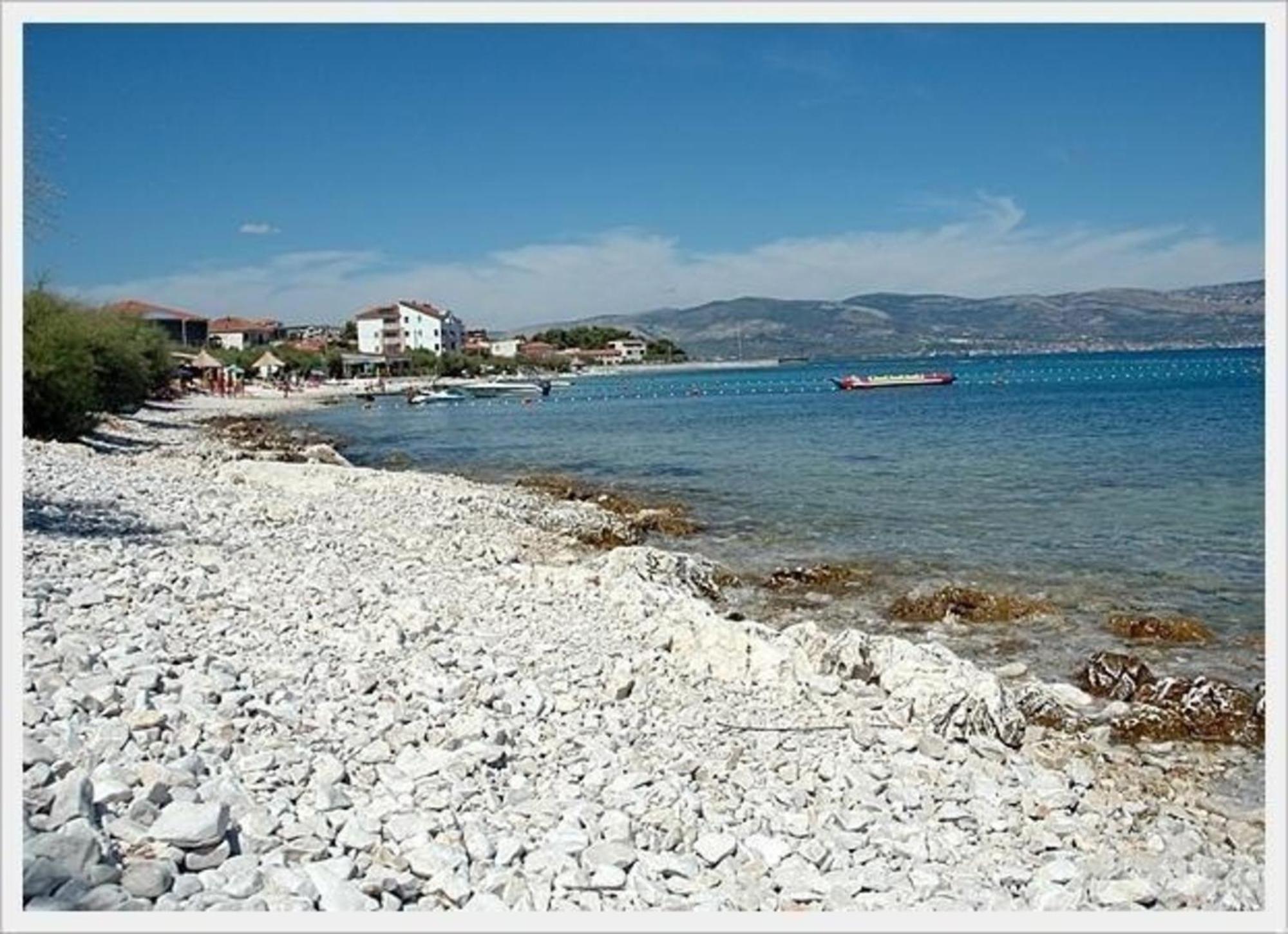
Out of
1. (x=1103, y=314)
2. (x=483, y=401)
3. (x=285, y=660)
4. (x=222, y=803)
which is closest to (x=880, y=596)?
(x=285, y=660)

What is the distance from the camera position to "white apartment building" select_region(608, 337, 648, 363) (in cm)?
18325

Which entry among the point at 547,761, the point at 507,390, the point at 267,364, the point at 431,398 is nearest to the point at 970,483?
the point at 547,761

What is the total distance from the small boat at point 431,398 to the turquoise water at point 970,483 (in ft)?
35.2

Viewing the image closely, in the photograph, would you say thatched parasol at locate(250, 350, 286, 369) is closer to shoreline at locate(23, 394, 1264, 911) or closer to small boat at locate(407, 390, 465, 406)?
small boat at locate(407, 390, 465, 406)

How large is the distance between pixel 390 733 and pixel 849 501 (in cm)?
1616

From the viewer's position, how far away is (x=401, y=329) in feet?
465

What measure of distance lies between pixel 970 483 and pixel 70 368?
21.3 metres

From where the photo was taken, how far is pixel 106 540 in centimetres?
1062

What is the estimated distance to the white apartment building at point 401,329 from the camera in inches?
5536

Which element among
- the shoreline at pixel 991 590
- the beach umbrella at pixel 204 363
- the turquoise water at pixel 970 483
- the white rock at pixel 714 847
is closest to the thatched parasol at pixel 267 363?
the beach umbrella at pixel 204 363

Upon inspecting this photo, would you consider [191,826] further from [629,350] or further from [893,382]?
[629,350]

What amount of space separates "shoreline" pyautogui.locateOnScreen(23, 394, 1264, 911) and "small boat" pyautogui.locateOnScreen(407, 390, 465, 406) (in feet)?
216

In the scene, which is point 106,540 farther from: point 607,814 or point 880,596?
point 880,596

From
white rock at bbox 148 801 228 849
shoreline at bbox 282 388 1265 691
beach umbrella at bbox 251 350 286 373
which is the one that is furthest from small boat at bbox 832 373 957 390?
white rock at bbox 148 801 228 849
